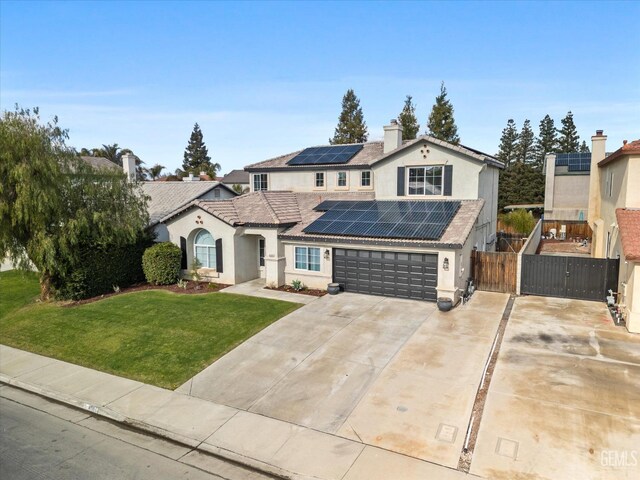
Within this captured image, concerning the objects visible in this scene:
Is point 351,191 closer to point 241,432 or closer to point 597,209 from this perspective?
point 597,209

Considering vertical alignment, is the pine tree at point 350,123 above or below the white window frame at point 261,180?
above

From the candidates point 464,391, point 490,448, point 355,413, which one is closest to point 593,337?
point 464,391

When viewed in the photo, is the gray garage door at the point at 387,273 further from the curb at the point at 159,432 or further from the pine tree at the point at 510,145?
the pine tree at the point at 510,145

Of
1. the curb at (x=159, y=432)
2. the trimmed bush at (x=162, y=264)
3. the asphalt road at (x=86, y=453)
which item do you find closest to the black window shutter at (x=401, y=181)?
the trimmed bush at (x=162, y=264)

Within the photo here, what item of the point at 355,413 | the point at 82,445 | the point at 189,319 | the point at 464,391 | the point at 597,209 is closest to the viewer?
the point at 82,445

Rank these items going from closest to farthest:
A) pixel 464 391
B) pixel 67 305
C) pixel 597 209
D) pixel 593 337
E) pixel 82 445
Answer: pixel 82 445 → pixel 464 391 → pixel 593 337 → pixel 67 305 → pixel 597 209

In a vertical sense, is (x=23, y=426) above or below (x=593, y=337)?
below

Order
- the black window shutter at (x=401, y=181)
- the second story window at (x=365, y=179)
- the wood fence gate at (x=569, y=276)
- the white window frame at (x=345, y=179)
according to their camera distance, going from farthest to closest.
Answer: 1. the white window frame at (x=345, y=179)
2. the second story window at (x=365, y=179)
3. the black window shutter at (x=401, y=181)
4. the wood fence gate at (x=569, y=276)
